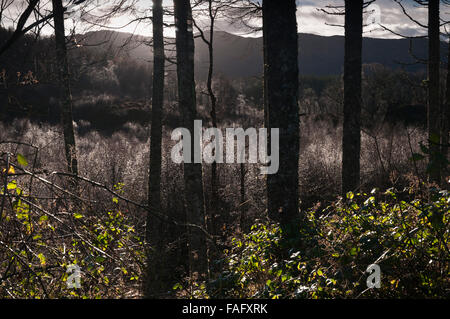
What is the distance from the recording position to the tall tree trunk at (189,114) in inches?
228

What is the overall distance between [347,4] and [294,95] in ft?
11.0

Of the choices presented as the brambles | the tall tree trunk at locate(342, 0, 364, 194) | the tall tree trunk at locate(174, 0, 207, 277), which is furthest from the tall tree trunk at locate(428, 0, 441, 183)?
the tall tree trunk at locate(174, 0, 207, 277)

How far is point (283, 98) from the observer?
5.12 m

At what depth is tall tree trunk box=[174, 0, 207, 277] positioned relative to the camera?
5781mm

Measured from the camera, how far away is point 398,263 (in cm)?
299

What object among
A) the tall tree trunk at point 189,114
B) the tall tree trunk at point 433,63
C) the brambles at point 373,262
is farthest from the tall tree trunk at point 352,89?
the brambles at point 373,262

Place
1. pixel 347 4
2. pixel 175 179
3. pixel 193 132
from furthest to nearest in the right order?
pixel 175 179, pixel 347 4, pixel 193 132

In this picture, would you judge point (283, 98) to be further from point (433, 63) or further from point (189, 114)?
point (433, 63)

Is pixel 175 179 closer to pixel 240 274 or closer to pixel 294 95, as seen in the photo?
pixel 294 95

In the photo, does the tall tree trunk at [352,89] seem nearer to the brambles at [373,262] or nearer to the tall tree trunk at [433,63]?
the tall tree trunk at [433,63]

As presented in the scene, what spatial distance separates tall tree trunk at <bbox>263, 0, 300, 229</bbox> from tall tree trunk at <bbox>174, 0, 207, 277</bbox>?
4.43ft

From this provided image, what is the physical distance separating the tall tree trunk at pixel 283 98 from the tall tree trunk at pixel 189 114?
135 centimetres

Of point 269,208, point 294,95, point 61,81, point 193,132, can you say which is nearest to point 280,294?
point 269,208

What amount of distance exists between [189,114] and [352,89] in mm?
3550
